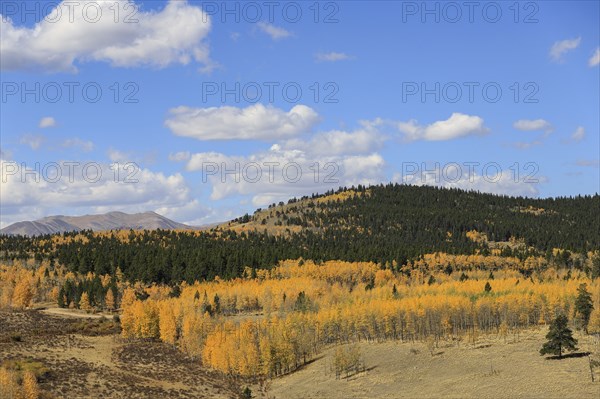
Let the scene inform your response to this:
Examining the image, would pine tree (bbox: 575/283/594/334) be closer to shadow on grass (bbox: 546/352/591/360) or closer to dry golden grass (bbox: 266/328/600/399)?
dry golden grass (bbox: 266/328/600/399)

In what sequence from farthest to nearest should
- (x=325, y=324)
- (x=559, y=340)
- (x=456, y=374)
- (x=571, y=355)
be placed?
(x=325, y=324)
(x=456, y=374)
(x=571, y=355)
(x=559, y=340)

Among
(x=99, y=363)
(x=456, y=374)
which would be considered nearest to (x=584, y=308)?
(x=456, y=374)

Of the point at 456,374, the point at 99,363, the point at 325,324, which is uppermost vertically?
the point at 325,324

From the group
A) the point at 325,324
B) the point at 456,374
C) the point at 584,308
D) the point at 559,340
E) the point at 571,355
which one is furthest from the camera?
the point at 325,324

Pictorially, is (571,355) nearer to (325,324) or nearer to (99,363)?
(325,324)

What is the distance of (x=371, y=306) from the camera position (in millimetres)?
165000

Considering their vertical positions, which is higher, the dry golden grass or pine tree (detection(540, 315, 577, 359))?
pine tree (detection(540, 315, 577, 359))

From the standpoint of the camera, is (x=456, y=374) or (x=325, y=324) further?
(x=325, y=324)

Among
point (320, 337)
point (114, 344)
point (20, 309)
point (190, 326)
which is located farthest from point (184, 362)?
point (20, 309)

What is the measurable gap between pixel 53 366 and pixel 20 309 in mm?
81986

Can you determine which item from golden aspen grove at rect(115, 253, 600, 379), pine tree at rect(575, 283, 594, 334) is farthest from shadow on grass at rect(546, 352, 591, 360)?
pine tree at rect(575, 283, 594, 334)

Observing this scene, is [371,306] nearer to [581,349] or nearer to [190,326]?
[190,326]

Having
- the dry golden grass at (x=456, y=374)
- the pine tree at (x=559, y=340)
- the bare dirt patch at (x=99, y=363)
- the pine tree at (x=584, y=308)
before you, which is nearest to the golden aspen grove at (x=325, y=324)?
the bare dirt patch at (x=99, y=363)

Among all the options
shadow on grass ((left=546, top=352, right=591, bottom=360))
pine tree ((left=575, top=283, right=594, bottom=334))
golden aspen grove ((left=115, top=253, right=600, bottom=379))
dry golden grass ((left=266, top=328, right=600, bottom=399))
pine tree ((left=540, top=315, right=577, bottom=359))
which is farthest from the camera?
golden aspen grove ((left=115, top=253, right=600, bottom=379))
